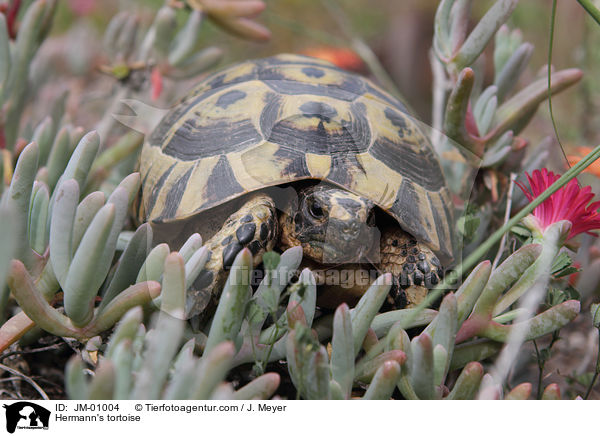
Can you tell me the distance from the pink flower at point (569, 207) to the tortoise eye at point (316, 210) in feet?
1.70

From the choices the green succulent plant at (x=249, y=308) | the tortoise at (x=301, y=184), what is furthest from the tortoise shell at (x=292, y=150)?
the green succulent plant at (x=249, y=308)

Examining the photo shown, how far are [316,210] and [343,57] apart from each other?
3142 mm

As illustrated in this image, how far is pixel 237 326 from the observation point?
1.04m

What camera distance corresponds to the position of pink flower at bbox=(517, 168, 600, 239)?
45.6 inches

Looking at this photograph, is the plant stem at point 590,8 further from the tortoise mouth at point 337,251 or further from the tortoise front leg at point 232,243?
the tortoise front leg at point 232,243

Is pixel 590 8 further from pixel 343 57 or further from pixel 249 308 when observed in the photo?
pixel 343 57

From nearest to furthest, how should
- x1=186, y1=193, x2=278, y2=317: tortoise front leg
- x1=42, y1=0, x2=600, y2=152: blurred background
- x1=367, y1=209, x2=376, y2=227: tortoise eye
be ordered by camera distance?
1. x1=186, y1=193, x2=278, y2=317: tortoise front leg
2. x1=367, y1=209, x2=376, y2=227: tortoise eye
3. x1=42, y1=0, x2=600, y2=152: blurred background

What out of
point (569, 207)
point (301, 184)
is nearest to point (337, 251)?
point (301, 184)

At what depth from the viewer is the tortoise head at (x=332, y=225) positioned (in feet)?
4.02

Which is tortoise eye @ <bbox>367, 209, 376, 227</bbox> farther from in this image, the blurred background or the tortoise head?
the blurred background

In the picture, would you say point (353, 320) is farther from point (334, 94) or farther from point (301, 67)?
point (301, 67)

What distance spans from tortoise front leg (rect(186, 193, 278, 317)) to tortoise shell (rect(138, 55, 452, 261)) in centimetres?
7
